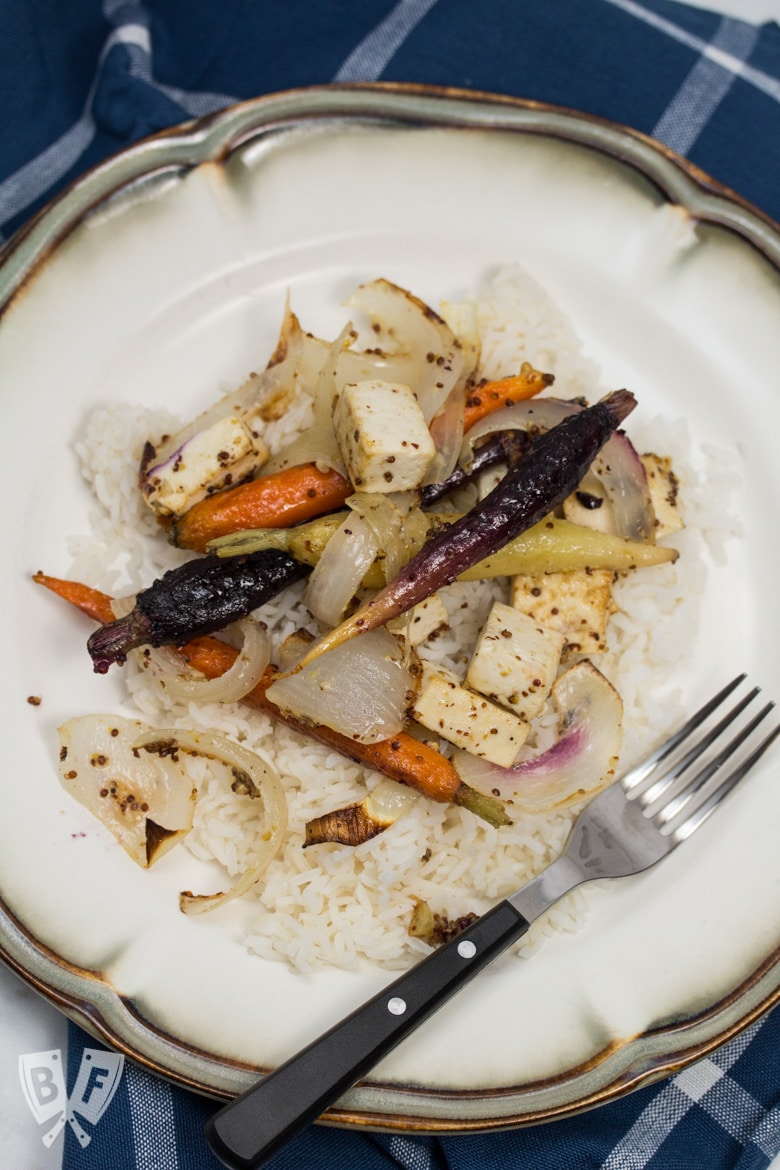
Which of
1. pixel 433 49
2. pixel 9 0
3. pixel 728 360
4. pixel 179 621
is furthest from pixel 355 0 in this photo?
pixel 179 621

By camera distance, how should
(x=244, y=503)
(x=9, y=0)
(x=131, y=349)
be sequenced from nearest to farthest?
1. (x=244, y=503)
2. (x=131, y=349)
3. (x=9, y=0)

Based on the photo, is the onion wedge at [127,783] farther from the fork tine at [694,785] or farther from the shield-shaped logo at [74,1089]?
the fork tine at [694,785]

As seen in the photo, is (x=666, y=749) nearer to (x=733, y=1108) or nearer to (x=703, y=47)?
(x=733, y=1108)

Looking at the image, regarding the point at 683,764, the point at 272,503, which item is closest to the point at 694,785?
the point at 683,764

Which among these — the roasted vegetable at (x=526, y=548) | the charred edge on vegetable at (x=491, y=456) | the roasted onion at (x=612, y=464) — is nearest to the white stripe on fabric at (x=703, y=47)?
the roasted onion at (x=612, y=464)

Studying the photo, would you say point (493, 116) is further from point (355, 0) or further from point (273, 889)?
point (273, 889)
